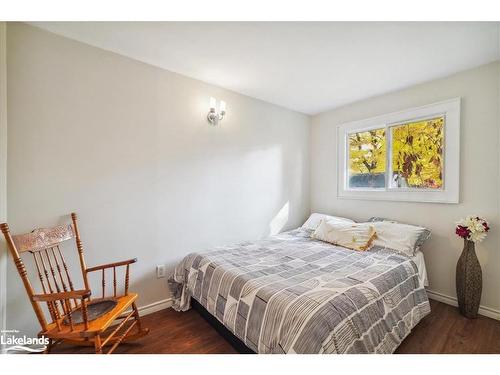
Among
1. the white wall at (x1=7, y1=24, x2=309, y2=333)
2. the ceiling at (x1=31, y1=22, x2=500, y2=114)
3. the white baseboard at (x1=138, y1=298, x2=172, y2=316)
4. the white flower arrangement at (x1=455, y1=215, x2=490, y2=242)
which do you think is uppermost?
the ceiling at (x1=31, y1=22, x2=500, y2=114)

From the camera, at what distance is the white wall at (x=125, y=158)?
1515mm

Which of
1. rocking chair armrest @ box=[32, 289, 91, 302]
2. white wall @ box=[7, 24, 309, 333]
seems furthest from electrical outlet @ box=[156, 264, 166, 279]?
rocking chair armrest @ box=[32, 289, 91, 302]

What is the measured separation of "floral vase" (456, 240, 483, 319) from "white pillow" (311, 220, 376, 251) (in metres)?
0.75

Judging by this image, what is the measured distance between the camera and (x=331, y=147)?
324cm

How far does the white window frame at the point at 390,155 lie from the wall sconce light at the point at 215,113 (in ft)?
5.81

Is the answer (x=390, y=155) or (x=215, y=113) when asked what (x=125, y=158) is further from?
(x=390, y=155)

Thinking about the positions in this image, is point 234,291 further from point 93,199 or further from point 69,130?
point 69,130

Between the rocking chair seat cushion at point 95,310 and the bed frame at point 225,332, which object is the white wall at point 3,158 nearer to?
the rocking chair seat cushion at point 95,310

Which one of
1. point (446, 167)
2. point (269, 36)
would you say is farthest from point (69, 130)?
point (446, 167)

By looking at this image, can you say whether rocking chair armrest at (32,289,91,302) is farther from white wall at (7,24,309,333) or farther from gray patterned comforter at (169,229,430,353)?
gray patterned comforter at (169,229,430,353)

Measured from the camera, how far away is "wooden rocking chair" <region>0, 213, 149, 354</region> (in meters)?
1.20

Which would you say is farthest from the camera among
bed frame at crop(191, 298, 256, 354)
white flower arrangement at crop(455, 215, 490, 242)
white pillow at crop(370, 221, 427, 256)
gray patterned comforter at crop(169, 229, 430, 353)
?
white pillow at crop(370, 221, 427, 256)

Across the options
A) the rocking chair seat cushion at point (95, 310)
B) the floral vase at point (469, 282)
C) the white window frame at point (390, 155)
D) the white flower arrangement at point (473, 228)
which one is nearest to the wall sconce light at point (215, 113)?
the white window frame at point (390, 155)
